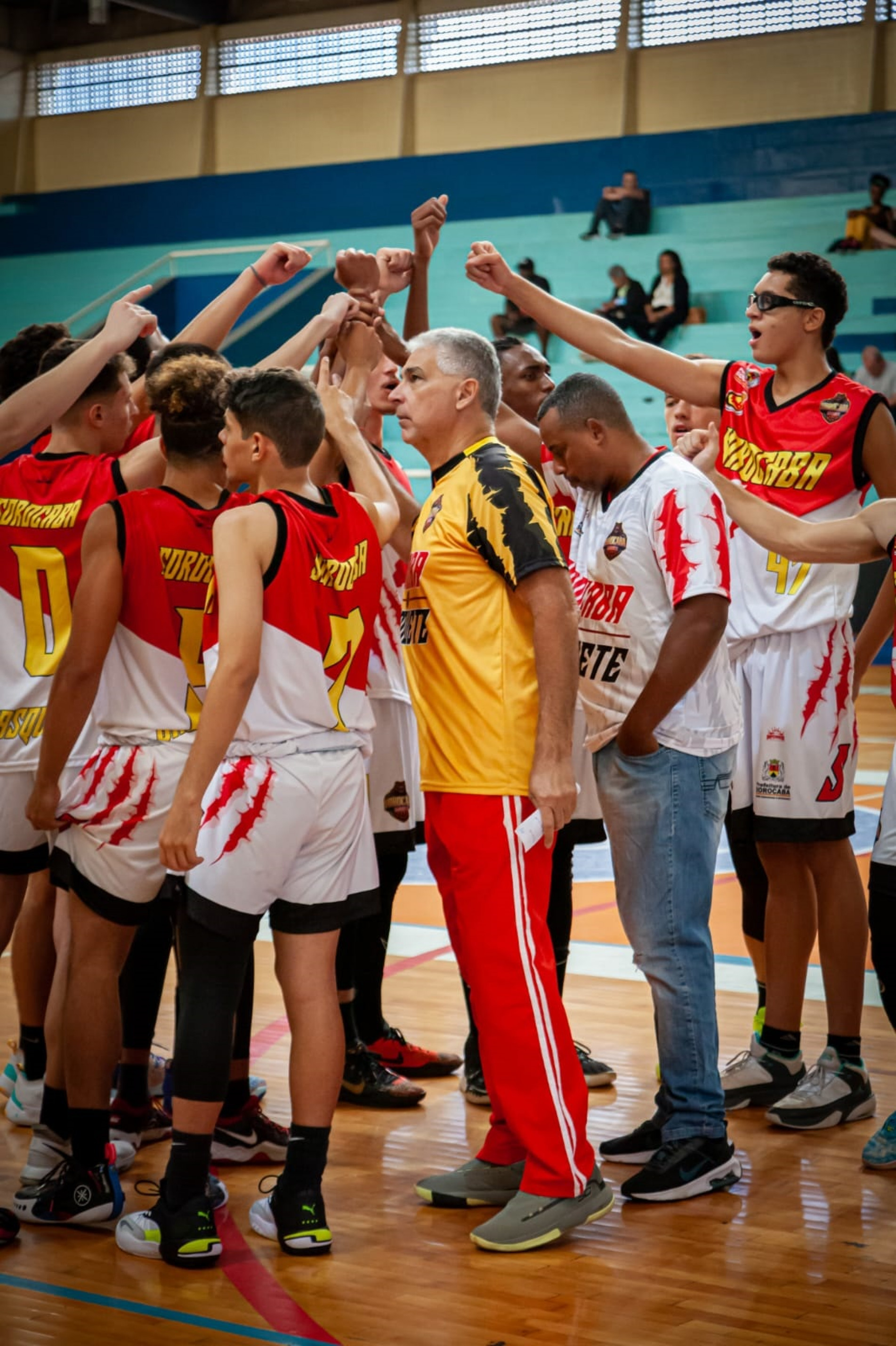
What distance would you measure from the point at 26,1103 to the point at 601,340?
277 centimetres

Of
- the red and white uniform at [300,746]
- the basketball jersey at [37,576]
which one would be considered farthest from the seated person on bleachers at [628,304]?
the red and white uniform at [300,746]

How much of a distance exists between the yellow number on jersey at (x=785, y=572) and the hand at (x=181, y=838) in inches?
79.1

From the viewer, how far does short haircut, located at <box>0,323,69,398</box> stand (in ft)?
14.6

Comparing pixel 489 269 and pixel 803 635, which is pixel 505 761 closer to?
pixel 803 635

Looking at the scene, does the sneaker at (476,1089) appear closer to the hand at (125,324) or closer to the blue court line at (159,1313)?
the blue court line at (159,1313)

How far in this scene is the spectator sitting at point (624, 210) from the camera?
1745cm

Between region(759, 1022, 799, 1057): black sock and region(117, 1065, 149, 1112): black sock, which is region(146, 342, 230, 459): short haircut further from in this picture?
region(759, 1022, 799, 1057): black sock

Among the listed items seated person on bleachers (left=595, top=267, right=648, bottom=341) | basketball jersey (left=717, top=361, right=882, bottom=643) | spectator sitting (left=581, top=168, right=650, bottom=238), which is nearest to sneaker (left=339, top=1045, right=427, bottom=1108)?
basketball jersey (left=717, top=361, right=882, bottom=643)

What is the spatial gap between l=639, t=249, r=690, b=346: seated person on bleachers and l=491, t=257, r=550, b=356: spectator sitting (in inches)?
50.3

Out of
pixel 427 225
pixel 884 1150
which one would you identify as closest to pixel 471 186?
pixel 427 225

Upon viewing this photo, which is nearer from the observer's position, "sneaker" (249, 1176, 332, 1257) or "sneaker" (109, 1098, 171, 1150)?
"sneaker" (249, 1176, 332, 1257)

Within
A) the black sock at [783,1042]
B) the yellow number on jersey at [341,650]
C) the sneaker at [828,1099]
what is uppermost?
the yellow number on jersey at [341,650]

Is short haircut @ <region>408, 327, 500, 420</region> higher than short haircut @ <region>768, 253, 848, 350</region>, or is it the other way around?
short haircut @ <region>768, 253, 848, 350</region>

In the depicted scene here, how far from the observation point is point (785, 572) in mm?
4492
